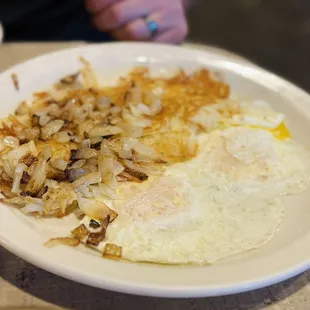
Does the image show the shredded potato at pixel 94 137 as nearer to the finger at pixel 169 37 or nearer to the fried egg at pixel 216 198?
the fried egg at pixel 216 198

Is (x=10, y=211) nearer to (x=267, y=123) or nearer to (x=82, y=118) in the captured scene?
(x=82, y=118)

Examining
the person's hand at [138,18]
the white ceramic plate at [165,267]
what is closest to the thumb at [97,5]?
the person's hand at [138,18]

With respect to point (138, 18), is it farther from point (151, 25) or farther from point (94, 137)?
point (94, 137)

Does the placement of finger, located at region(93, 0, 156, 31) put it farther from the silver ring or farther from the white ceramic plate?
the white ceramic plate

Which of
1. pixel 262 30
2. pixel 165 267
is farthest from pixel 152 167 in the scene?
pixel 262 30

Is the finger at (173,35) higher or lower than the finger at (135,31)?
lower

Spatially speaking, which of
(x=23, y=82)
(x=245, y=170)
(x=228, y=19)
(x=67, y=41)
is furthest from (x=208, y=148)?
(x=228, y=19)

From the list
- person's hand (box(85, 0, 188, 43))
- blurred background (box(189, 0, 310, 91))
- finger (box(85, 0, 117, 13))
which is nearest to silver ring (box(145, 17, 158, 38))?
person's hand (box(85, 0, 188, 43))

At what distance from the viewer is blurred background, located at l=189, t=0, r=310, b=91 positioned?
3209mm

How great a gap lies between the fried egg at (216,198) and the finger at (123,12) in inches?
21.2

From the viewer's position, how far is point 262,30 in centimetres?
347

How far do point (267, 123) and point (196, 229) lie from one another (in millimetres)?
449

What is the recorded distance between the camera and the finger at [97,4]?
167 centimetres

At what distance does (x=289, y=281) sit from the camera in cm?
96
